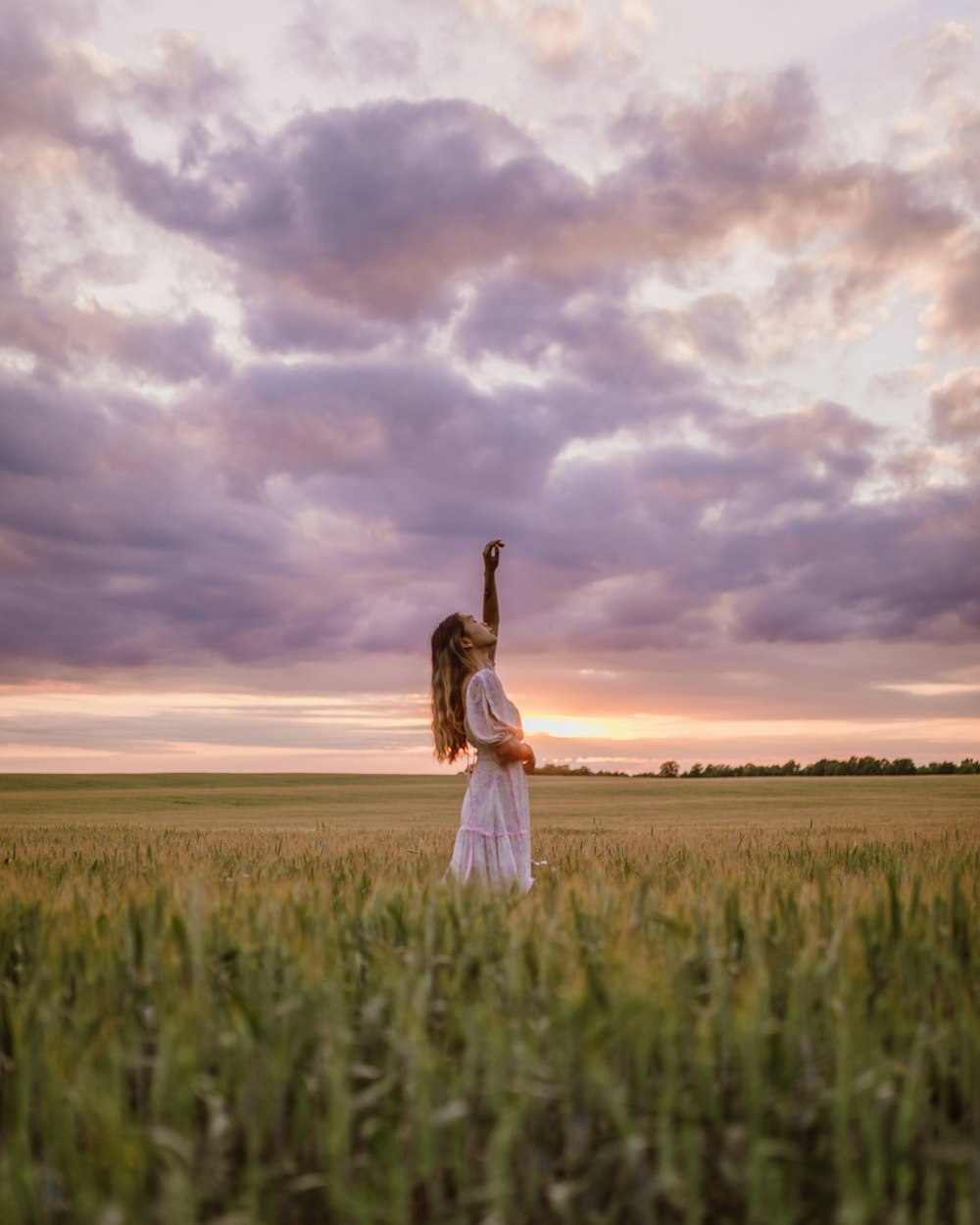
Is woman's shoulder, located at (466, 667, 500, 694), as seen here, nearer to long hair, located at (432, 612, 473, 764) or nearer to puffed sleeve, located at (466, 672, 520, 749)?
puffed sleeve, located at (466, 672, 520, 749)

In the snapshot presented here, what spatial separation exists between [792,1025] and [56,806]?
31.4 metres

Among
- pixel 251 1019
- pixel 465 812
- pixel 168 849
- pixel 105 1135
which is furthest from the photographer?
pixel 168 849

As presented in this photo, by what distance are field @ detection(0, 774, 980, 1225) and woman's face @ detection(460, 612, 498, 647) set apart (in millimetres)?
3553

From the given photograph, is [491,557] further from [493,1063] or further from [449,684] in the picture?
[493,1063]

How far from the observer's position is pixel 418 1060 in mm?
2447

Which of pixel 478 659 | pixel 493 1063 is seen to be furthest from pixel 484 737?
pixel 493 1063

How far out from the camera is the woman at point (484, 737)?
778cm

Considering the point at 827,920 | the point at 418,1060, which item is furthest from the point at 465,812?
the point at 418,1060

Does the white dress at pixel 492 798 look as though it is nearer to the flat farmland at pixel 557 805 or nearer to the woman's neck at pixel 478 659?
the woman's neck at pixel 478 659

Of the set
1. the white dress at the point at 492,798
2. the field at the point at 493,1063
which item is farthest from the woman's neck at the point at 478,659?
the field at the point at 493,1063

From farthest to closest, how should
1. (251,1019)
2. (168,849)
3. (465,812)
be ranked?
(168,849) → (465,812) → (251,1019)

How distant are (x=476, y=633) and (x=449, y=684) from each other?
487 millimetres

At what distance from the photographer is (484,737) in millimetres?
7766

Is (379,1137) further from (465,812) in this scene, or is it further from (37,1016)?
(465,812)
